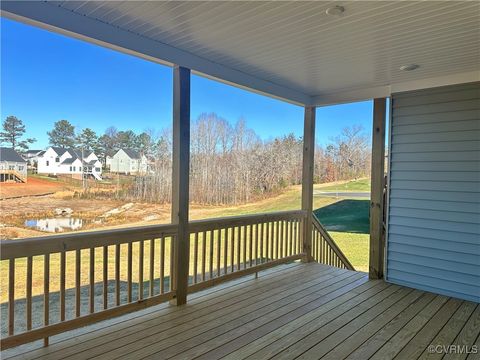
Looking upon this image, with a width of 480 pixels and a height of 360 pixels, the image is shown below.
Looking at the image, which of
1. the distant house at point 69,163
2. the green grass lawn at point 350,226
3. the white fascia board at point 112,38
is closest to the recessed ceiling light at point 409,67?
the white fascia board at point 112,38

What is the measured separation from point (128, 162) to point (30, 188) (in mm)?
885

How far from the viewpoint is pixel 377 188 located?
444 centimetres

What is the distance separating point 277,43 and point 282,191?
2.53 metres

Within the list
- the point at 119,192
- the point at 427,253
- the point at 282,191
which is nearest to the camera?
the point at 119,192

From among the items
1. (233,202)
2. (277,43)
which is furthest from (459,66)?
(233,202)

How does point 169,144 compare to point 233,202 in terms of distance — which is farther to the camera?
point 233,202

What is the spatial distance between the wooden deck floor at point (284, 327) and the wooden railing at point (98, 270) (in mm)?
158

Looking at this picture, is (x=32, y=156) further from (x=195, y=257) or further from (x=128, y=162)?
(x=195, y=257)

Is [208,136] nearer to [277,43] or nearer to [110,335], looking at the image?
[277,43]

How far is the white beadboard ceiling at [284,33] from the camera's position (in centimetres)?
236

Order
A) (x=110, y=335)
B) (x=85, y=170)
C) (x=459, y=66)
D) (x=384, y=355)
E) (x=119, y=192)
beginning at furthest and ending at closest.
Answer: (x=459, y=66)
(x=119, y=192)
(x=85, y=170)
(x=110, y=335)
(x=384, y=355)

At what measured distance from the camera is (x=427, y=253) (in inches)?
158

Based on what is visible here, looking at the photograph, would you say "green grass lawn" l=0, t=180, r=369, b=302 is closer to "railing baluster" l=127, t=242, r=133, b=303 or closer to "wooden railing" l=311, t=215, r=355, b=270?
"wooden railing" l=311, t=215, r=355, b=270

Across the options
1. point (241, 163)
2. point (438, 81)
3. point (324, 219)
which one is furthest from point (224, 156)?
point (438, 81)
